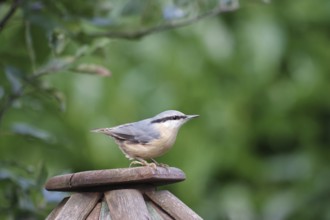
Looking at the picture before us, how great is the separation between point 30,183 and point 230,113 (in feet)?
9.07

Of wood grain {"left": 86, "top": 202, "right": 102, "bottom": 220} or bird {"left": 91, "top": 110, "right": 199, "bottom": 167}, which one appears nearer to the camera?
wood grain {"left": 86, "top": 202, "right": 102, "bottom": 220}

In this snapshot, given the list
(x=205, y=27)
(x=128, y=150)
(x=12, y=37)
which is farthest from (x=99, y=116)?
(x=128, y=150)

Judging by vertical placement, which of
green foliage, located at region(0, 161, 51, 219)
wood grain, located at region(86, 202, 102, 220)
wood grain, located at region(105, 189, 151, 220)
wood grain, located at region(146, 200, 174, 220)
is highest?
wood grain, located at region(105, 189, 151, 220)

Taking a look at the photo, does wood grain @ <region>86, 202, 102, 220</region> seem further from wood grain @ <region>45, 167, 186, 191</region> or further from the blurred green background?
the blurred green background

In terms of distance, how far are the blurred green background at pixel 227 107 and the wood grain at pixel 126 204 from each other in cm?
212

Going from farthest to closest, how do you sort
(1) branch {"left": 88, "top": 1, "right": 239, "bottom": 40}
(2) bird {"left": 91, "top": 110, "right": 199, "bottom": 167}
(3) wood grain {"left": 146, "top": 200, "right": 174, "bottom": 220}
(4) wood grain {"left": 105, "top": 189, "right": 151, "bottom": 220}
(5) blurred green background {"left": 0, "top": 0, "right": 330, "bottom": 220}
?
(5) blurred green background {"left": 0, "top": 0, "right": 330, "bottom": 220} < (1) branch {"left": 88, "top": 1, "right": 239, "bottom": 40} < (2) bird {"left": 91, "top": 110, "right": 199, "bottom": 167} < (3) wood grain {"left": 146, "top": 200, "right": 174, "bottom": 220} < (4) wood grain {"left": 105, "top": 189, "right": 151, "bottom": 220}

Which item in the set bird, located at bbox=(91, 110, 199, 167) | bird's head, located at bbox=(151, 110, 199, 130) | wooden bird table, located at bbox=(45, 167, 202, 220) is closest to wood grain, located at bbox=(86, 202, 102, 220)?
wooden bird table, located at bbox=(45, 167, 202, 220)

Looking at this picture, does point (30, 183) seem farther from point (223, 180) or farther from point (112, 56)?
point (223, 180)

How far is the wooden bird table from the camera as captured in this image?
1.93 meters

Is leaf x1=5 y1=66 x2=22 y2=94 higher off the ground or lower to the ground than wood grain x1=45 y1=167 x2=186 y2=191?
higher

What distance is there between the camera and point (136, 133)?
7.79 feet

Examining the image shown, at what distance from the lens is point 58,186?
2.02m

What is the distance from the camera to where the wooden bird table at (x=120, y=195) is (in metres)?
1.93

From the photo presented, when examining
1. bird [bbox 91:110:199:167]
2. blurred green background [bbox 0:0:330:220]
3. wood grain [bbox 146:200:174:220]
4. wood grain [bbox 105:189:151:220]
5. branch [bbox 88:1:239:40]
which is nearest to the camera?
→ wood grain [bbox 105:189:151:220]
